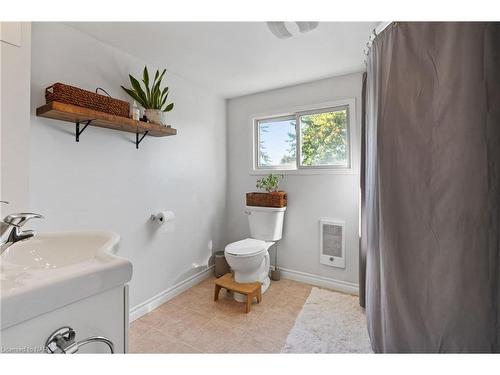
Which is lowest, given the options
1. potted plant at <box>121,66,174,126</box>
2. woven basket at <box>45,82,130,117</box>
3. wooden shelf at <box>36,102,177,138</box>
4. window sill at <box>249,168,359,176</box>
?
window sill at <box>249,168,359,176</box>

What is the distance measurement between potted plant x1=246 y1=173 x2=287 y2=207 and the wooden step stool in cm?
77

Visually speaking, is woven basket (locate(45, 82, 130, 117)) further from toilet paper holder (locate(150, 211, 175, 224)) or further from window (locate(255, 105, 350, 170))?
window (locate(255, 105, 350, 170))

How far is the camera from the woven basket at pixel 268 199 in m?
2.31

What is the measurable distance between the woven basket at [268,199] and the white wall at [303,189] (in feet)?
0.53

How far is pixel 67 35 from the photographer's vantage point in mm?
1423

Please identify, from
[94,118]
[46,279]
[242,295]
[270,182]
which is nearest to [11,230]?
[46,279]

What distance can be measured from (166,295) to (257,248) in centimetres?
92

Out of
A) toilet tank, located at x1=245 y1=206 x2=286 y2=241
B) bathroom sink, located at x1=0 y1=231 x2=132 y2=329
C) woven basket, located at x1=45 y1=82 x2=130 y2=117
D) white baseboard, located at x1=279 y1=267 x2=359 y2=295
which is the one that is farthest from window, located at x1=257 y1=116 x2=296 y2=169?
bathroom sink, located at x1=0 y1=231 x2=132 y2=329

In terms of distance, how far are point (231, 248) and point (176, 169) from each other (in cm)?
90

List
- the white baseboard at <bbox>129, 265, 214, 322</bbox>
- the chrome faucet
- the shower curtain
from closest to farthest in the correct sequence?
the chrome faucet, the shower curtain, the white baseboard at <bbox>129, 265, 214, 322</bbox>

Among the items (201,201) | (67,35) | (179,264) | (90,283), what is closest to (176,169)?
(201,201)

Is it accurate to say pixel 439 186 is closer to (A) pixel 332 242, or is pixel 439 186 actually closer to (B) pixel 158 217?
(A) pixel 332 242

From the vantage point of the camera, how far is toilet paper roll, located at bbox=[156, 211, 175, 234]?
192 centimetres
